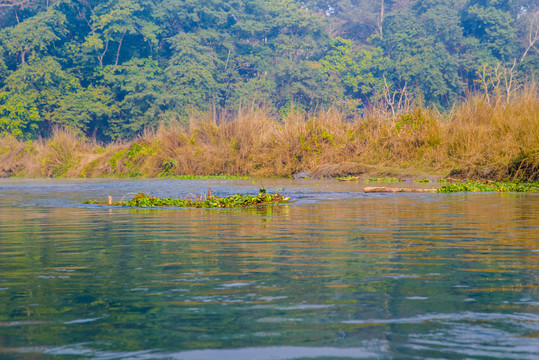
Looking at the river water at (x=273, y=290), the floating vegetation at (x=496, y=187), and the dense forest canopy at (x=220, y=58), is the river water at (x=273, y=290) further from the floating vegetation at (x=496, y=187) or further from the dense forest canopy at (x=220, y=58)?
the dense forest canopy at (x=220, y=58)

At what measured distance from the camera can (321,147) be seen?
26.2m

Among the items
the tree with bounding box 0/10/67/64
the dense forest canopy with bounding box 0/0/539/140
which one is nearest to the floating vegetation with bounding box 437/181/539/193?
the dense forest canopy with bounding box 0/0/539/140

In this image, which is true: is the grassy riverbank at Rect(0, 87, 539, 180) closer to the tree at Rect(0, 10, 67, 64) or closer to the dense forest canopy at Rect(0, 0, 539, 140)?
the dense forest canopy at Rect(0, 0, 539, 140)

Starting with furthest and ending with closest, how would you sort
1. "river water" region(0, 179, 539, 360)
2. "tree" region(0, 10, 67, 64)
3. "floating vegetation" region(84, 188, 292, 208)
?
"tree" region(0, 10, 67, 64)
"floating vegetation" region(84, 188, 292, 208)
"river water" region(0, 179, 539, 360)

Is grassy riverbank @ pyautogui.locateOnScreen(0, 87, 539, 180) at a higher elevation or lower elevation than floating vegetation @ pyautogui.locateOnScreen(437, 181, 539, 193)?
higher

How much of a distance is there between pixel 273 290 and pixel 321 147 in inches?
874

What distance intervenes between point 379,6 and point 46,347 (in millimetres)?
67357

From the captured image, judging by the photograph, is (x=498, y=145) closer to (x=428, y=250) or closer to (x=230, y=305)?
(x=428, y=250)

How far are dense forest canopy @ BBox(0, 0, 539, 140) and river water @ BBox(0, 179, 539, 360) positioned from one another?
43068 millimetres

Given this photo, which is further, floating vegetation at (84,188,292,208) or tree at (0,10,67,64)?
tree at (0,10,67,64)

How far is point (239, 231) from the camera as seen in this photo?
7535 mm

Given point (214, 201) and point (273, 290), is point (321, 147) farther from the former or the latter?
point (273, 290)

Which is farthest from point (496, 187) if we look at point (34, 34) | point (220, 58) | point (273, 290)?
point (220, 58)

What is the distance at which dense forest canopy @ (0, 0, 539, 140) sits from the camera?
51.3 metres
